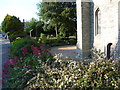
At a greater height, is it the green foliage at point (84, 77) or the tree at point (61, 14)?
the tree at point (61, 14)

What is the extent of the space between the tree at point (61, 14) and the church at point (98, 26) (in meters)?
9.13

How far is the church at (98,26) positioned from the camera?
5.35m

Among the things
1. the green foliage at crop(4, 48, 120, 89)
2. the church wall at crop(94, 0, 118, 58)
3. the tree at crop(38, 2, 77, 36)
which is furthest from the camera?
the tree at crop(38, 2, 77, 36)

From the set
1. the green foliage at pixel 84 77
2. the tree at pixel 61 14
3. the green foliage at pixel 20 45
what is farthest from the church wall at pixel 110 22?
the tree at pixel 61 14

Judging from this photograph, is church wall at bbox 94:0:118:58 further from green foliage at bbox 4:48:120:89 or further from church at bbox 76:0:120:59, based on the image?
green foliage at bbox 4:48:120:89

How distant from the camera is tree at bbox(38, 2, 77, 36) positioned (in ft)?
56.8

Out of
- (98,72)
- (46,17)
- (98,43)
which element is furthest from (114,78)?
(46,17)

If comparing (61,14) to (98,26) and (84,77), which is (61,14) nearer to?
(98,26)

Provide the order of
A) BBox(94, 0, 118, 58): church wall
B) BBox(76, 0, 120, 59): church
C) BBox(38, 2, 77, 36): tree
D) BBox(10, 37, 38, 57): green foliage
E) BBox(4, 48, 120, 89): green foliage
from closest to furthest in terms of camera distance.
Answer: BBox(4, 48, 120, 89): green foliage → BBox(94, 0, 118, 58): church wall → BBox(76, 0, 120, 59): church → BBox(10, 37, 38, 57): green foliage → BBox(38, 2, 77, 36): tree

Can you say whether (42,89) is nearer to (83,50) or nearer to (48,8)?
(83,50)

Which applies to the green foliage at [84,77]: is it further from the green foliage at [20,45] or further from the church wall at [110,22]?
the green foliage at [20,45]

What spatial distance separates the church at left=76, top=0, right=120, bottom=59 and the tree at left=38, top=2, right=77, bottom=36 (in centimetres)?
913

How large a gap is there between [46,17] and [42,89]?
16150 mm

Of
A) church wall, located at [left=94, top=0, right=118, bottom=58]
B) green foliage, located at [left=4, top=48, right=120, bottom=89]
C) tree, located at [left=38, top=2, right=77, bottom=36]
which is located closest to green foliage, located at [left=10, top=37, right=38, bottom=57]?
green foliage, located at [left=4, top=48, right=120, bottom=89]
